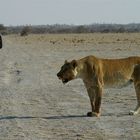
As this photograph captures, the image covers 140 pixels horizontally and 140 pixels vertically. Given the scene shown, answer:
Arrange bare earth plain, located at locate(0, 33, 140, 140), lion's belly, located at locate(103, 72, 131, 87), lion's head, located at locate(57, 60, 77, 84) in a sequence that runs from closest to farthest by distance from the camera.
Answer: bare earth plain, located at locate(0, 33, 140, 140) < lion's head, located at locate(57, 60, 77, 84) < lion's belly, located at locate(103, 72, 131, 87)

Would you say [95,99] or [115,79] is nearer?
[95,99]

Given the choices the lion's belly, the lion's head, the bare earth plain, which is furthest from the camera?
the lion's belly

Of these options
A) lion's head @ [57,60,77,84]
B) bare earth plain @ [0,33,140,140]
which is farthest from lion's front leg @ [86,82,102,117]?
lion's head @ [57,60,77,84]

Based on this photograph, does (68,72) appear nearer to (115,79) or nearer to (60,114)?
(60,114)

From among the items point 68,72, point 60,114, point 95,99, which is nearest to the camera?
point 68,72

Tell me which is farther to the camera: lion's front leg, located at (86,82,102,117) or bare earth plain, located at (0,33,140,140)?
lion's front leg, located at (86,82,102,117)

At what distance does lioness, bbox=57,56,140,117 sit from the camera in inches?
498

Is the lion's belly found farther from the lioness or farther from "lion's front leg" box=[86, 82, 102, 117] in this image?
"lion's front leg" box=[86, 82, 102, 117]

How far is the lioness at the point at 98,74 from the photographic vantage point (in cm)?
1265

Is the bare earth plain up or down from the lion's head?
down

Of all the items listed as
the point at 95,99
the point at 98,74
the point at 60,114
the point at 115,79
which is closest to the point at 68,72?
the point at 98,74

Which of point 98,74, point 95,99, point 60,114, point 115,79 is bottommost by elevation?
point 60,114

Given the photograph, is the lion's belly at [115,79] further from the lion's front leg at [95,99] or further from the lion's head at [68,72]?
the lion's head at [68,72]

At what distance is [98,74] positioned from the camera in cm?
1287
